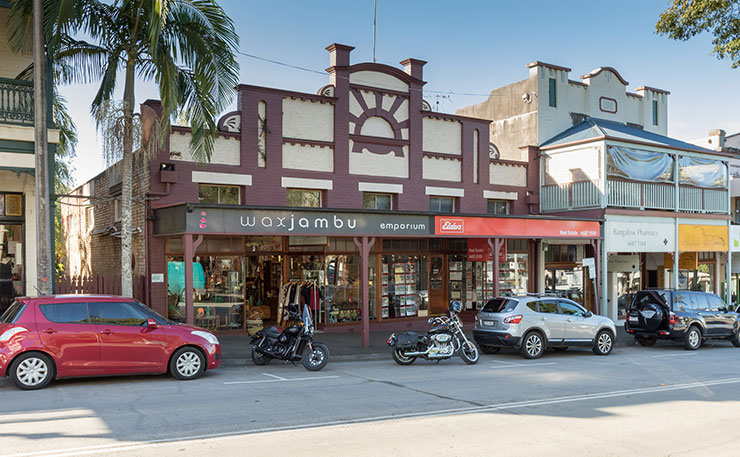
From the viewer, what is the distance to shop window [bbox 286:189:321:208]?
19.2 meters

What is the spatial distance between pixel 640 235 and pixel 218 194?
14909mm

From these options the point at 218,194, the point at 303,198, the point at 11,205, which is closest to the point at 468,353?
the point at 303,198

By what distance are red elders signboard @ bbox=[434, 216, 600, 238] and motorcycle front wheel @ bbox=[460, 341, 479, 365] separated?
437 cm

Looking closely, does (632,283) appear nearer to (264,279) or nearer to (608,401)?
(264,279)

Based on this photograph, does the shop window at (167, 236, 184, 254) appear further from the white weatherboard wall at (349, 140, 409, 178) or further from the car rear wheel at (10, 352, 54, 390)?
the car rear wheel at (10, 352, 54, 390)

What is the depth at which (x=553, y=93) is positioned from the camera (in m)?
25.7

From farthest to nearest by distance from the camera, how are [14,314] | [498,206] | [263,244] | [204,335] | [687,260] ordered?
1. [687,260]
2. [498,206]
3. [263,244]
4. [204,335]
5. [14,314]

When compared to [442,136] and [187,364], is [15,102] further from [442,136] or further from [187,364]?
[442,136]

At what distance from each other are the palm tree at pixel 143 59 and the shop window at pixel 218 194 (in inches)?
97.5

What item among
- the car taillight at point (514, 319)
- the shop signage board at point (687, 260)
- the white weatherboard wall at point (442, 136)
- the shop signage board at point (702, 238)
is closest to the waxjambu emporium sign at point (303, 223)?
the car taillight at point (514, 319)

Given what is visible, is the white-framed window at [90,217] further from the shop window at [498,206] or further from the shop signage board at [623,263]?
the shop signage board at [623,263]

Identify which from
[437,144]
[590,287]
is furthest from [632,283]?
[437,144]

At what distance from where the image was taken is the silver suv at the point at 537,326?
15664 mm

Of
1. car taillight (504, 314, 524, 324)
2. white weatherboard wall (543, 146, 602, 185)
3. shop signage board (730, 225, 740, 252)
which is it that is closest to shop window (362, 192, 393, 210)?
car taillight (504, 314, 524, 324)
